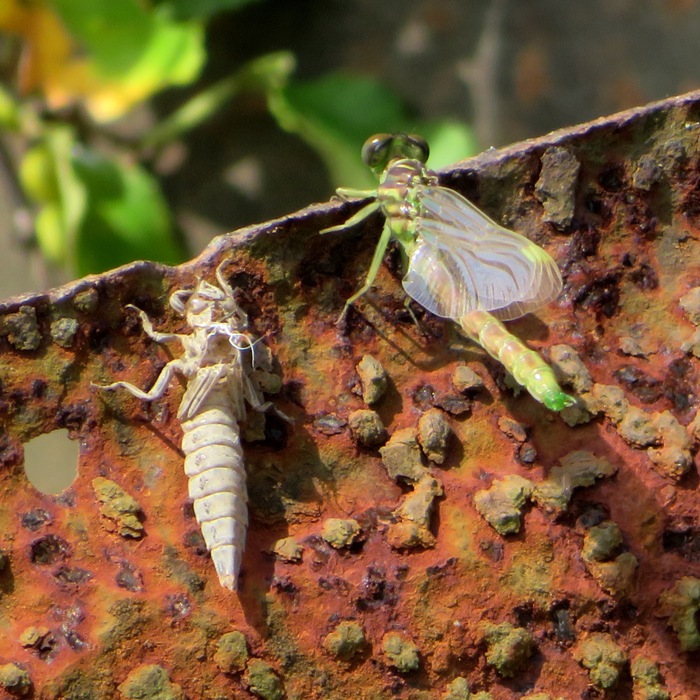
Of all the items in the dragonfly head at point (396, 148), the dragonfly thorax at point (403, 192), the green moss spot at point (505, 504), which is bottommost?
the green moss spot at point (505, 504)

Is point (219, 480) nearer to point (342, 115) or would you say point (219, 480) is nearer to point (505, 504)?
point (505, 504)

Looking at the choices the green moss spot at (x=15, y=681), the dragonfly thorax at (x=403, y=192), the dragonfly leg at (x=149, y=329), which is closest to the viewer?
the green moss spot at (x=15, y=681)

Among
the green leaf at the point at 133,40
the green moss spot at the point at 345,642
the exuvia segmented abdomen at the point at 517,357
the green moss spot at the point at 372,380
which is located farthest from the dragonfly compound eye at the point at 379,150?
the green moss spot at the point at 345,642

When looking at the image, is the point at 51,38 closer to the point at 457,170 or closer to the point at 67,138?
the point at 67,138

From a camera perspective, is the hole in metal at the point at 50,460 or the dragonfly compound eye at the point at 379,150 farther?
the hole in metal at the point at 50,460

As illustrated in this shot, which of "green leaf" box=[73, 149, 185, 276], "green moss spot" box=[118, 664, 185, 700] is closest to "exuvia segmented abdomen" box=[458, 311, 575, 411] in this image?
"green moss spot" box=[118, 664, 185, 700]

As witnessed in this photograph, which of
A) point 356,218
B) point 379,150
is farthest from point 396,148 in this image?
point 356,218

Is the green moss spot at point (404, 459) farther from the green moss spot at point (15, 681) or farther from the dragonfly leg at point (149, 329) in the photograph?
the green moss spot at point (15, 681)
